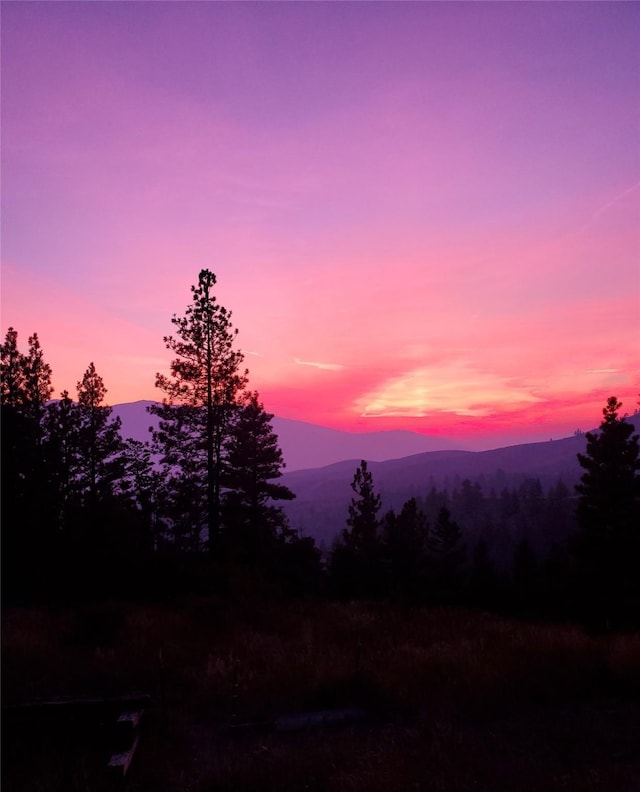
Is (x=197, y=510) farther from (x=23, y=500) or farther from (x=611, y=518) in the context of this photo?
(x=611, y=518)

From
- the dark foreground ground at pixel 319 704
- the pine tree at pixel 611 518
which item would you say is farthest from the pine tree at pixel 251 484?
the pine tree at pixel 611 518

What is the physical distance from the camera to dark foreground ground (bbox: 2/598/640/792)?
5895 millimetres

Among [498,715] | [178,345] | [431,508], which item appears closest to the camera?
[498,715]

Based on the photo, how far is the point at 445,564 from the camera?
51.7 m

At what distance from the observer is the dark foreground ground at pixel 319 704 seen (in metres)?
5.89

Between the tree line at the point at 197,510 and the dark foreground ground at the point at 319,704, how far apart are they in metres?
4.68

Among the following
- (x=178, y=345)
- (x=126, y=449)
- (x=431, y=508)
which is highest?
(x=178, y=345)

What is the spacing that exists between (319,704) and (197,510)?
1667cm

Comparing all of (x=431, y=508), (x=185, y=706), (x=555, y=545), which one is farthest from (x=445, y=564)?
(x=431, y=508)

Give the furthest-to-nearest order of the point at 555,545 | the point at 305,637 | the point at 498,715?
the point at 555,545 < the point at 305,637 < the point at 498,715

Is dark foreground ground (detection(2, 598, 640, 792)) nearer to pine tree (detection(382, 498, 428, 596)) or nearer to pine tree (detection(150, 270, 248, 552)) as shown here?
pine tree (detection(150, 270, 248, 552))

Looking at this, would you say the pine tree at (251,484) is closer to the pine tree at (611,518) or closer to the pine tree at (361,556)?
the pine tree at (361,556)

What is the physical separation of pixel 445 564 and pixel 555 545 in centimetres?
1429

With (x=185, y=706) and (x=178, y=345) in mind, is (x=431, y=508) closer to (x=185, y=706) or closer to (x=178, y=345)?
(x=178, y=345)
